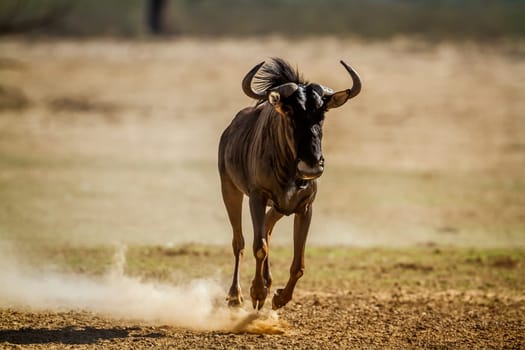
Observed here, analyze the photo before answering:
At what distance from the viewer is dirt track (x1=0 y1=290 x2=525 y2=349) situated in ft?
28.5

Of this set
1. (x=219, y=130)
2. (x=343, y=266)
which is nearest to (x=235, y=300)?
(x=343, y=266)

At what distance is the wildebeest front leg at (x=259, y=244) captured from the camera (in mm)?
9039

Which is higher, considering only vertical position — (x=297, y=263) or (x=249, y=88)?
(x=249, y=88)

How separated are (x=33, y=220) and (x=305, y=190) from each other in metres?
8.27

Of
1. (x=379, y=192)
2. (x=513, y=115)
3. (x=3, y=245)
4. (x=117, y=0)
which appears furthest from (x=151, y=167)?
(x=117, y=0)

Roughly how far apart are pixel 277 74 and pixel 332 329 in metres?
2.44

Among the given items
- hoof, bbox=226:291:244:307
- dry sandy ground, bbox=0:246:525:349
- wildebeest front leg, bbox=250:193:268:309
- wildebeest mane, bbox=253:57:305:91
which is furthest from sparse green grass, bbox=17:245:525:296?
wildebeest mane, bbox=253:57:305:91

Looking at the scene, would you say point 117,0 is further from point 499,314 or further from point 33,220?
point 499,314

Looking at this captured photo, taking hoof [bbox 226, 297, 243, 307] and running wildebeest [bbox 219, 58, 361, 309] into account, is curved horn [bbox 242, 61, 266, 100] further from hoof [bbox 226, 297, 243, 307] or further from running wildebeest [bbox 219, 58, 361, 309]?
hoof [bbox 226, 297, 243, 307]

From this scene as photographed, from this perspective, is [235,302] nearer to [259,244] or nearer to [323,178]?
[259,244]

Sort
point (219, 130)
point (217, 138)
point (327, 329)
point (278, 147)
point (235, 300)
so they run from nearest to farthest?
point (278, 147), point (327, 329), point (235, 300), point (217, 138), point (219, 130)

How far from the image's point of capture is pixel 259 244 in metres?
9.03

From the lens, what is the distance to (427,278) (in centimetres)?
1267

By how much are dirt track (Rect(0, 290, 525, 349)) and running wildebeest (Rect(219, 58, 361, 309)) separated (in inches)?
23.2
